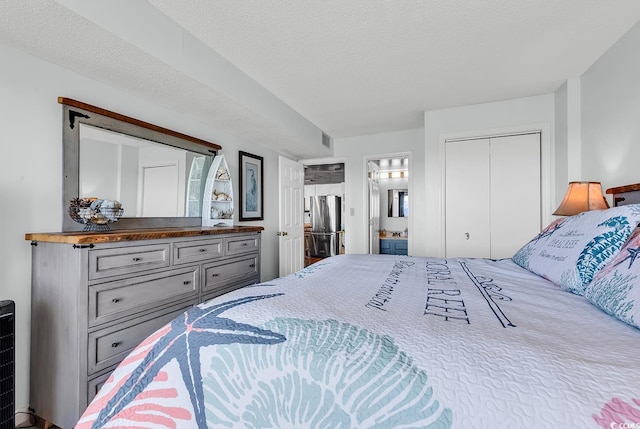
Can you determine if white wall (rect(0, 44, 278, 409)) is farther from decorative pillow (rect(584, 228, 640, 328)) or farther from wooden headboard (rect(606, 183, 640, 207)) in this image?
wooden headboard (rect(606, 183, 640, 207))

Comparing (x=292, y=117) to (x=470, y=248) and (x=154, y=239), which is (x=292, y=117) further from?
(x=470, y=248)

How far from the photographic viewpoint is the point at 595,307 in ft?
3.23

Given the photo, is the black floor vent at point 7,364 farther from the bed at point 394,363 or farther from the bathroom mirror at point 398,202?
the bathroom mirror at point 398,202

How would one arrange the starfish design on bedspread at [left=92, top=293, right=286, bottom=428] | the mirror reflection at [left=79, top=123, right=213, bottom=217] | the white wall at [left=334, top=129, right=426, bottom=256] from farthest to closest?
1. the white wall at [left=334, top=129, right=426, bottom=256]
2. the mirror reflection at [left=79, top=123, right=213, bottom=217]
3. the starfish design on bedspread at [left=92, top=293, right=286, bottom=428]

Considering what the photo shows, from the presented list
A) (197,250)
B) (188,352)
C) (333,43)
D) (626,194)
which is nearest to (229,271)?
(197,250)

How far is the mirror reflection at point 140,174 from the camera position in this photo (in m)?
1.97

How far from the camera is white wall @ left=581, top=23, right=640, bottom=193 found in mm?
1967

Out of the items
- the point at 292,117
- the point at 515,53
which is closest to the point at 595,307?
A: the point at 515,53

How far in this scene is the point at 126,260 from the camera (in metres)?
1.72

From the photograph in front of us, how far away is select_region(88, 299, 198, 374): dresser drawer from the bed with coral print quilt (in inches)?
36.3

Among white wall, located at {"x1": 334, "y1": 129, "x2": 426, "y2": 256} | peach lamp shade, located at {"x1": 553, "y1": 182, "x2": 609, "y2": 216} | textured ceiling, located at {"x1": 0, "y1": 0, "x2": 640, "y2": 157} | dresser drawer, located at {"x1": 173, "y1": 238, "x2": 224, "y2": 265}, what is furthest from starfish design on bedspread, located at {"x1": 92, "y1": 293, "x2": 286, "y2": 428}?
white wall, located at {"x1": 334, "y1": 129, "x2": 426, "y2": 256}

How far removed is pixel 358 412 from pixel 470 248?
325 centimetres

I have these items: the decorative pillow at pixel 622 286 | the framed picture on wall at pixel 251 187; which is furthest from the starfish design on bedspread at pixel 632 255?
the framed picture on wall at pixel 251 187

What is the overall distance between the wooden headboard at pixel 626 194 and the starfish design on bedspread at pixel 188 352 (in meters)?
2.34
